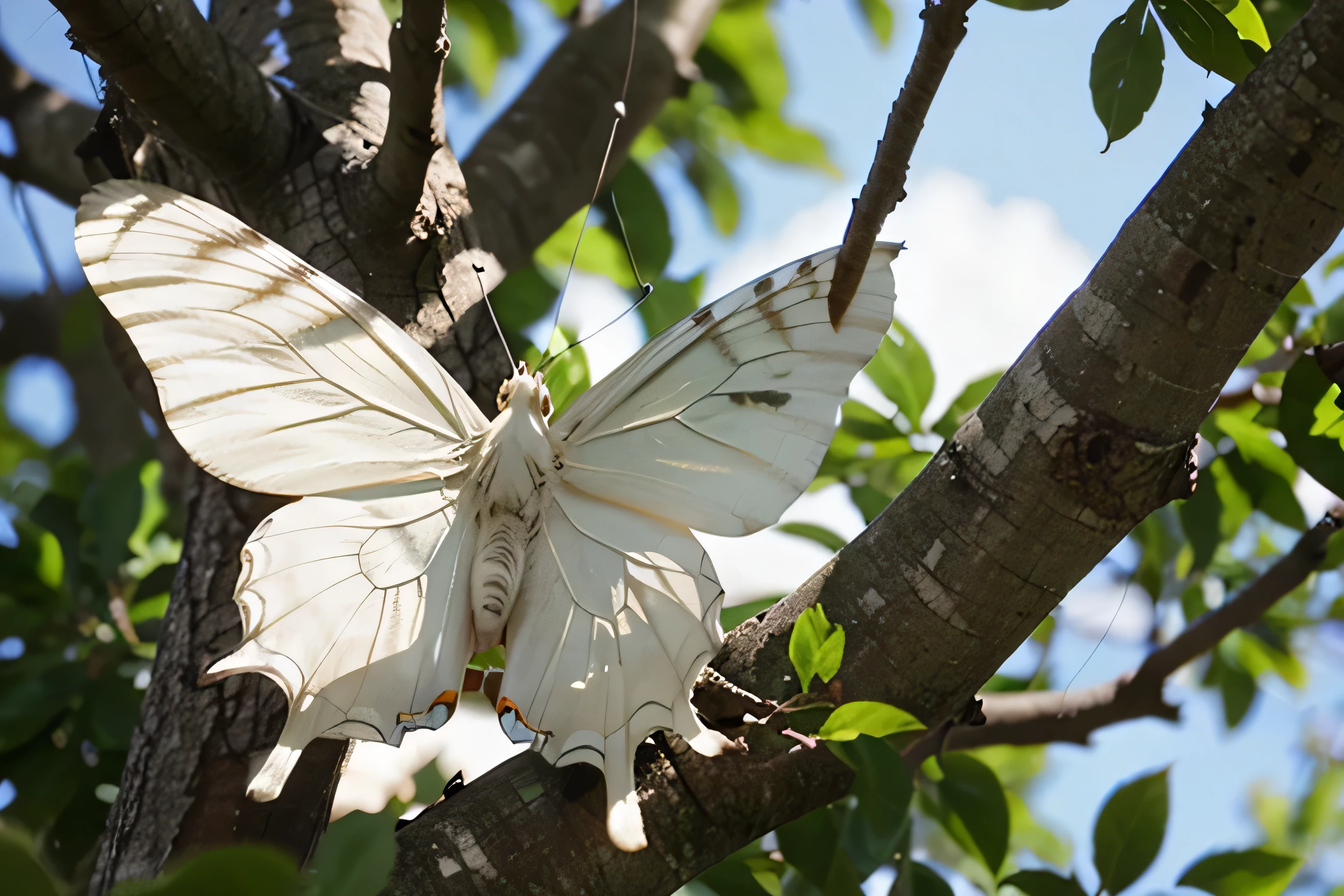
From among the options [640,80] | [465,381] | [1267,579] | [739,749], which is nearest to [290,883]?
[739,749]

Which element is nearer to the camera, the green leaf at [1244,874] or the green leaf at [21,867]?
the green leaf at [21,867]

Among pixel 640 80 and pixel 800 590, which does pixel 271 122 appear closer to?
pixel 640 80

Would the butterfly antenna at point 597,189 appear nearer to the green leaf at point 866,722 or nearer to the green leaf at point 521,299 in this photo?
the green leaf at point 521,299

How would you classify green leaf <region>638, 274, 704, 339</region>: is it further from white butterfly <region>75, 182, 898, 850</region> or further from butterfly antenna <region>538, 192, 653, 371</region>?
white butterfly <region>75, 182, 898, 850</region>

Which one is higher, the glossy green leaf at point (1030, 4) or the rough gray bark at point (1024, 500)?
the glossy green leaf at point (1030, 4)

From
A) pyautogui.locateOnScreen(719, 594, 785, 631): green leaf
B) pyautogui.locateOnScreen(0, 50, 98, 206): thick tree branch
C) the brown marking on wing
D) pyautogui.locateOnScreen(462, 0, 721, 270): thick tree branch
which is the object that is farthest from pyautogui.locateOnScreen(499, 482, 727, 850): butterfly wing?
pyautogui.locateOnScreen(0, 50, 98, 206): thick tree branch

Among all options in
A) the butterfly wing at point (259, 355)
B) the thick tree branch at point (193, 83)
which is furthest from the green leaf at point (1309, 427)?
the thick tree branch at point (193, 83)

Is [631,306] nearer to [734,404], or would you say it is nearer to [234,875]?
[734,404]

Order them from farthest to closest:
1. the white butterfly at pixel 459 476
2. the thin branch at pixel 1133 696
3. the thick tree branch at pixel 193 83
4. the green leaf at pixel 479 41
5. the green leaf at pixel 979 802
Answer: the green leaf at pixel 479 41 < the thin branch at pixel 1133 696 < the green leaf at pixel 979 802 < the thick tree branch at pixel 193 83 < the white butterfly at pixel 459 476
